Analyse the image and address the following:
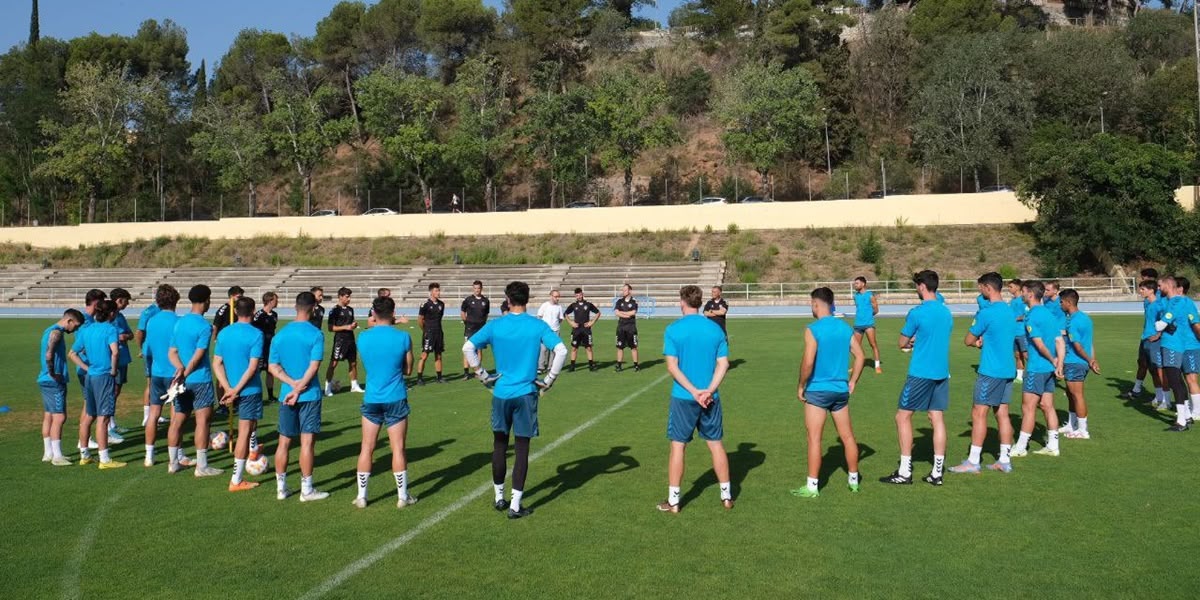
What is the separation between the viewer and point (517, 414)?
7.76 metres

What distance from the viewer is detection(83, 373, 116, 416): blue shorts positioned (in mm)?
9883

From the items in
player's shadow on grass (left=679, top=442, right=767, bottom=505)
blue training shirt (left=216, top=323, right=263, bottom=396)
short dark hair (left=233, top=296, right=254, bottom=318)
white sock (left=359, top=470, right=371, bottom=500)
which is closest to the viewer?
white sock (left=359, top=470, right=371, bottom=500)

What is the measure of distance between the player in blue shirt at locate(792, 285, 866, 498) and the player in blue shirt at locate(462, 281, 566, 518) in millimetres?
2244

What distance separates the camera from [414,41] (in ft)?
290

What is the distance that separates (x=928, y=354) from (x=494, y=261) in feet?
147

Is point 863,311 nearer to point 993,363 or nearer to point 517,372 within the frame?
point 993,363

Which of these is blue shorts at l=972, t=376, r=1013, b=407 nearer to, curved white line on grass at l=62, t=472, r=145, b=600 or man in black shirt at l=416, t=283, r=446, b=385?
curved white line on grass at l=62, t=472, r=145, b=600

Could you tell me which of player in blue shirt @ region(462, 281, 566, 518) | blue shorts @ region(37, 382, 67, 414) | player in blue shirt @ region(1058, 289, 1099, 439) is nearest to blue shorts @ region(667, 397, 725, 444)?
player in blue shirt @ region(462, 281, 566, 518)

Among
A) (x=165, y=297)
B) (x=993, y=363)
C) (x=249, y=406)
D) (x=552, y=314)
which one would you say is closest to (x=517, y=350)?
(x=249, y=406)

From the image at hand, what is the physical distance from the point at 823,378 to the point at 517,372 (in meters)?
2.75

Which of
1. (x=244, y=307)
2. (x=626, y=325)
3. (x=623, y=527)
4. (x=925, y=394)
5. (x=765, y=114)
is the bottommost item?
(x=623, y=527)

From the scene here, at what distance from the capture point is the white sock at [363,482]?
8148 millimetres

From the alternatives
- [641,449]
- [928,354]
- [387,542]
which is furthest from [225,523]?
[928,354]

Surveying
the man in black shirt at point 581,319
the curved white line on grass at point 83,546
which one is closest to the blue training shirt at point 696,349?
the curved white line on grass at point 83,546
